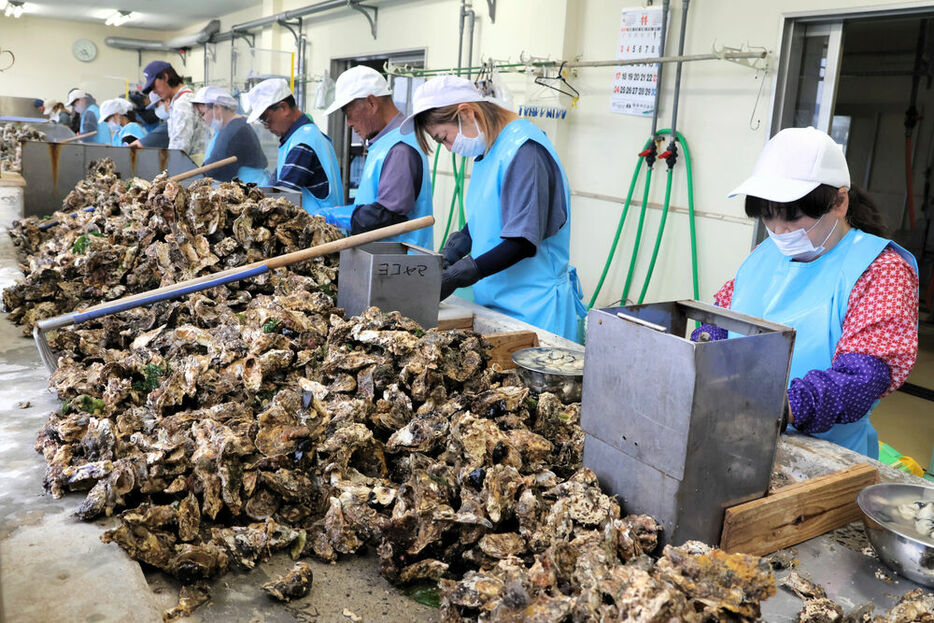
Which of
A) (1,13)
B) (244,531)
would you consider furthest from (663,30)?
(1,13)

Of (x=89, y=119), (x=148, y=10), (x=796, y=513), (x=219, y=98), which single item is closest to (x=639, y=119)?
(x=219, y=98)

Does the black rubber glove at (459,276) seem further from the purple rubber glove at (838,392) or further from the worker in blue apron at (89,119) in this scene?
the worker in blue apron at (89,119)

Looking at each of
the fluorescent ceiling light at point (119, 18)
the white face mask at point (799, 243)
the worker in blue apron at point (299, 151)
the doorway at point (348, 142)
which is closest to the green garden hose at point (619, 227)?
the worker in blue apron at point (299, 151)

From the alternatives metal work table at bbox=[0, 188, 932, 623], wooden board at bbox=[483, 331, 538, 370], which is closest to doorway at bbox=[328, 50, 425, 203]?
wooden board at bbox=[483, 331, 538, 370]

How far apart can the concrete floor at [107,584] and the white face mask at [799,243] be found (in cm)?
141

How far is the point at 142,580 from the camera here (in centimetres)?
121

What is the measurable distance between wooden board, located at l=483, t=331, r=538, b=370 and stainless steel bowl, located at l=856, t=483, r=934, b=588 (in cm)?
111

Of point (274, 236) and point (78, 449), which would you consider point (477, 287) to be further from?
point (78, 449)

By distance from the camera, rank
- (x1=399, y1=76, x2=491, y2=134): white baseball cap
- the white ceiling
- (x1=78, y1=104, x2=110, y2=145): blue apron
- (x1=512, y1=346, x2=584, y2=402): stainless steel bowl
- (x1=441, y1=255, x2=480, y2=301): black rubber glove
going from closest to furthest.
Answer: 1. (x1=512, y1=346, x2=584, y2=402): stainless steel bowl
2. (x1=441, y1=255, x2=480, y2=301): black rubber glove
3. (x1=399, y1=76, x2=491, y2=134): white baseball cap
4. (x1=78, y1=104, x2=110, y2=145): blue apron
5. the white ceiling

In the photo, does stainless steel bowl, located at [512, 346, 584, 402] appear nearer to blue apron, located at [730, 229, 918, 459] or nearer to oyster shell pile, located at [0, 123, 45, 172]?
blue apron, located at [730, 229, 918, 459]

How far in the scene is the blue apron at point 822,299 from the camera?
201 centimetres

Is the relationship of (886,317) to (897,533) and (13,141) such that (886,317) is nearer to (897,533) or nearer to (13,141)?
(897,533)

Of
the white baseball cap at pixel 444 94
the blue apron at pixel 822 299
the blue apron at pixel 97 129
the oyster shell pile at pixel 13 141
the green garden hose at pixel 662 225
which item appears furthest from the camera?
the blue apron at pixel 97 129

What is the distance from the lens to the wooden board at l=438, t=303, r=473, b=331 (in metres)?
2.75
